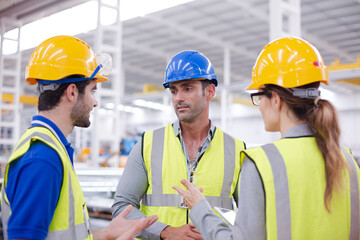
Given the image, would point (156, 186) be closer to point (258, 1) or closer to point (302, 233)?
point (302, 233)

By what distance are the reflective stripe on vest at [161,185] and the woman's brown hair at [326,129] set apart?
3.12 feet

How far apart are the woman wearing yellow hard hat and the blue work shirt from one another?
0.64 meters

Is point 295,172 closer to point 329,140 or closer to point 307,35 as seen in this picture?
point 329,140

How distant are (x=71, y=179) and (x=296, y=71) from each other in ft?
3.68

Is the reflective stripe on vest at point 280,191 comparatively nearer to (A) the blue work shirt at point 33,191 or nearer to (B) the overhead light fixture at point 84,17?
(A) the blue work shirt at point 33,191

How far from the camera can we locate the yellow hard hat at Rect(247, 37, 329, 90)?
171 centimetres

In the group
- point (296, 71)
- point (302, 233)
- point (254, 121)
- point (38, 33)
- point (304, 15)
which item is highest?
point (304, 15)

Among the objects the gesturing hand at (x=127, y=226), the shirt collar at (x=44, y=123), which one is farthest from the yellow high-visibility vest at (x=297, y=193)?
the shirt collar at (x=44, y=123)

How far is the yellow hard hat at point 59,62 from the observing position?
73.1 inches

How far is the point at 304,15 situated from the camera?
12.4m

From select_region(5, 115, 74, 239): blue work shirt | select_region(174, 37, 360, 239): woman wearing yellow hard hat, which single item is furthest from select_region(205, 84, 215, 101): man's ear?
select_region(5, 115, 74, 239): blue work shirt

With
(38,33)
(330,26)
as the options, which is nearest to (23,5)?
(38,33)

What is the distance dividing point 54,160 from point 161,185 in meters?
1.07

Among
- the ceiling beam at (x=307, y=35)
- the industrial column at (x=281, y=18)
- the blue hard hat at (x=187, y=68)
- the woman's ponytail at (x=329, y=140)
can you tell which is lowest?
the woman's ponytail at (x=329, y=140)
